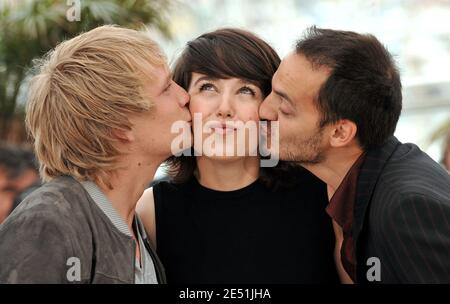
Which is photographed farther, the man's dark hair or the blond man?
the man's dark hair

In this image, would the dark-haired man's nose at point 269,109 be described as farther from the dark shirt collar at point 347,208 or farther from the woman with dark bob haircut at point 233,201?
the dark shirt collar at point 347,208

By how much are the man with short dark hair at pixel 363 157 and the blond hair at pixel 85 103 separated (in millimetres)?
660

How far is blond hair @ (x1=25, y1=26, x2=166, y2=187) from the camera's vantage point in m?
2.19

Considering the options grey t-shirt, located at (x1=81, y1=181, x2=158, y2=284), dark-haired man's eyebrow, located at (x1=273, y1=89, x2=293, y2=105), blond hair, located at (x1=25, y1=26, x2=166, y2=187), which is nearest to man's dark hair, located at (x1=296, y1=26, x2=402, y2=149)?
dark-haired man's eyebrow, located at (x1=273, y1=89, x2=293, y2=105)

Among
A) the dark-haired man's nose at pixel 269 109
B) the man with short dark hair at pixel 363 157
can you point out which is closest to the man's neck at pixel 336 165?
the man with short dark hair at pixel 363 157

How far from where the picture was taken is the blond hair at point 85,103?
219cm

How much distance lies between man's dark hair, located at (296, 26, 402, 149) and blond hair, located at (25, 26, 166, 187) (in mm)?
734

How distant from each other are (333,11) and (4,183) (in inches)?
211

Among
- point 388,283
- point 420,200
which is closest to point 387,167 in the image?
point 420,200

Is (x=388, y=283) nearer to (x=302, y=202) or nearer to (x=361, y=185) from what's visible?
(x=361, y=185)

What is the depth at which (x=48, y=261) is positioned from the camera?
1.84 m

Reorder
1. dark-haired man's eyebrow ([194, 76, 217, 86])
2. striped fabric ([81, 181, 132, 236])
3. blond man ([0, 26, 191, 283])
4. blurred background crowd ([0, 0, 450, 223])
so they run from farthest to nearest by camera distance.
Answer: blurred background crowd ([0, 0, 450, 223]) < dark-haired man's eyebrow ([194, 76, 217, 86]) < striped fabric ([81, 181, 132, 236]) < blond man ([0, 26, 191, 283])

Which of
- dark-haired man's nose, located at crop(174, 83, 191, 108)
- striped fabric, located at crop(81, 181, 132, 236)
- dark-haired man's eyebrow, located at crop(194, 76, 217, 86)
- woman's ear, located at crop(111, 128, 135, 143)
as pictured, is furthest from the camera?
dark-haired man's eyebrow, located at crop(194, 76, 217, 86)

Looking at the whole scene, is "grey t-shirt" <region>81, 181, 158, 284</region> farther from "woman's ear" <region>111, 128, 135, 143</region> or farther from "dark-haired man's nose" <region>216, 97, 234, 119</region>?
"dark-haired man's nose" <region>216, 97, 234, 119</region>
